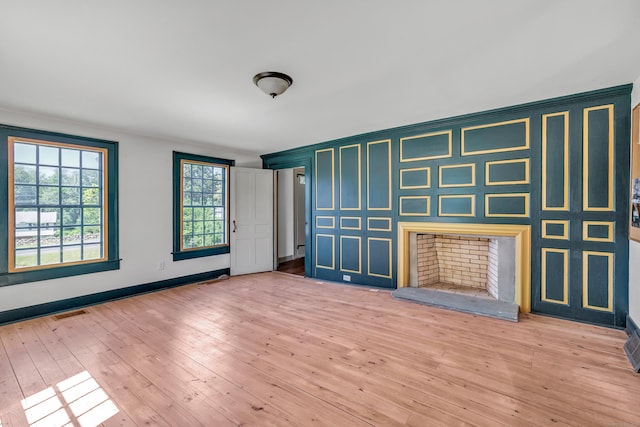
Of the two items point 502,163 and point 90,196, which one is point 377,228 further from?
point 90,196

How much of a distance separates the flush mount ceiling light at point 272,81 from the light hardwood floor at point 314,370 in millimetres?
2434

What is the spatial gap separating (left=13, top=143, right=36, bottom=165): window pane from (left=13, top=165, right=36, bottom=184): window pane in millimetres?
75

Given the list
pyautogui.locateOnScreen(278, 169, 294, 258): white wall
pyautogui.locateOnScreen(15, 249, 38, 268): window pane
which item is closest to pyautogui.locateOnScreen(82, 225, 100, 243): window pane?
pyautogui.locateOnScreen(15, 249, 38, 268): window pane

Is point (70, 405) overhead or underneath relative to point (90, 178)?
underneath

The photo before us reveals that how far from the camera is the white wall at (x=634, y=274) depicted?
8.48ft

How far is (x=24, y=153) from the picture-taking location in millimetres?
3441

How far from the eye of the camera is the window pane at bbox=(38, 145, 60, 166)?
3.56 meters

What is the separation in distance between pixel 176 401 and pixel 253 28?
102 inches

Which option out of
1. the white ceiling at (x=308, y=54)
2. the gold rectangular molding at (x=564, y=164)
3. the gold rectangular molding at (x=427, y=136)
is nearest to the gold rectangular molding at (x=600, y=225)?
the gold rectangular molding at (x=564, y=164)

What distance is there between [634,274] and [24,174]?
22.7 ft

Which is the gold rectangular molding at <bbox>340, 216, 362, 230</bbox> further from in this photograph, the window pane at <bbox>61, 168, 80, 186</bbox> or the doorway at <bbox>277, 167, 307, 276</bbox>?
the window pane at <bbox>61, 168, 80, 186</bbox>

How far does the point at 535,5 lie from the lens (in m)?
1.66

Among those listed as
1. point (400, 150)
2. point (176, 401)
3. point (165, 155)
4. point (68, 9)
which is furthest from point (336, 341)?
point (165, 155)

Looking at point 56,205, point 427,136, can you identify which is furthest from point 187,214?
point 427,136
